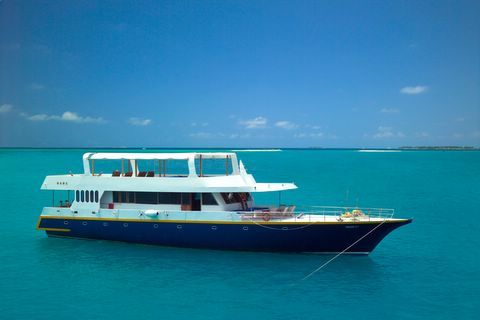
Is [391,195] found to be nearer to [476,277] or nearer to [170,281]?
[476,277]

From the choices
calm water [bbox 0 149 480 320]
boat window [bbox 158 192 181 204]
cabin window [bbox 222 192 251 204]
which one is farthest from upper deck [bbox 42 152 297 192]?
calm water [bbox 0 149 480 320]

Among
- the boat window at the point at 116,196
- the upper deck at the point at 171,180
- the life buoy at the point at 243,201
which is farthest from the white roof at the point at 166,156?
the life buoy at the point at 243,201

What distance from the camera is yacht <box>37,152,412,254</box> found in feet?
76.6

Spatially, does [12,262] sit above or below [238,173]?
below

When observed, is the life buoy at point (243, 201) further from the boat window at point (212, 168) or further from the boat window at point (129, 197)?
the boat window at point (129, 197)

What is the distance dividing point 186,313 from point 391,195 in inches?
1672

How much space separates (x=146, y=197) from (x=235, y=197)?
545cm

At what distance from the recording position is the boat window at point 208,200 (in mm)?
24766

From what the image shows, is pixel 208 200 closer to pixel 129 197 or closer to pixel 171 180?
pixel 171 180

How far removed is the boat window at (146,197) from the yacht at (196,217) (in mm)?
61

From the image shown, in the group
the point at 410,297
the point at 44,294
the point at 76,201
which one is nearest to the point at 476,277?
the point at 410,297

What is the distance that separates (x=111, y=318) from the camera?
54.5 ft

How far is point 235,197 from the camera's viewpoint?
1019 inches

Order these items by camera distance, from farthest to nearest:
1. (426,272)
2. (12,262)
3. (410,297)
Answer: (12,262), (426,272), (410,297)
